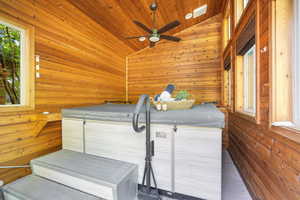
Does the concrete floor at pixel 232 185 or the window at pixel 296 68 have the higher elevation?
the window at pixel 296 68

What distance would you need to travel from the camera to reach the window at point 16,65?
5.80ft

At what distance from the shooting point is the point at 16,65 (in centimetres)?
189

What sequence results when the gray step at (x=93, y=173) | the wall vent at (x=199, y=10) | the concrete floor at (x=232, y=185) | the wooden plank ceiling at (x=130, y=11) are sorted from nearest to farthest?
the gray step at (x=93, y=173) < the concrete floor at (x=232, y=185) < the wooden plank ceiling at (x=130, y=11) < the wall vent at (x=199, y=10)

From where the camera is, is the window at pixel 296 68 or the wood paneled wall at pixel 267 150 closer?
the wood paneled wall at pixel 267 150

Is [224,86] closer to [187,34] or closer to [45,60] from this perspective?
[187,34]

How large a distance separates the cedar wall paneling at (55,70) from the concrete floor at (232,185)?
2.19 metres

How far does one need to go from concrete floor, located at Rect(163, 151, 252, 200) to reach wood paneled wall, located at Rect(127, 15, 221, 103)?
2.29 meters

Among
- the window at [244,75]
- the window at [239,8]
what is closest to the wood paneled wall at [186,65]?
the window at [239,8]

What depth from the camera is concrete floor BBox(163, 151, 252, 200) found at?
1.59 m

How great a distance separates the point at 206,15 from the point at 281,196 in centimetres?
444

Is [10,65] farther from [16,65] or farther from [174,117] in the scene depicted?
[174,117]

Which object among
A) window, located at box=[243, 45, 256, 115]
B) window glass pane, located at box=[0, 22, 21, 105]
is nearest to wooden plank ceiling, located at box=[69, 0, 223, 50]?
window glass pane, located at box=[0, 22, 21, 105]

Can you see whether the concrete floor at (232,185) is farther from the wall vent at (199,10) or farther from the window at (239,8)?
the wall vent at (199,10)

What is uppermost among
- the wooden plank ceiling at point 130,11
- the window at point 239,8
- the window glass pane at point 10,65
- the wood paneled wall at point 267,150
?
the wooden plank ceiling at point 130,11
